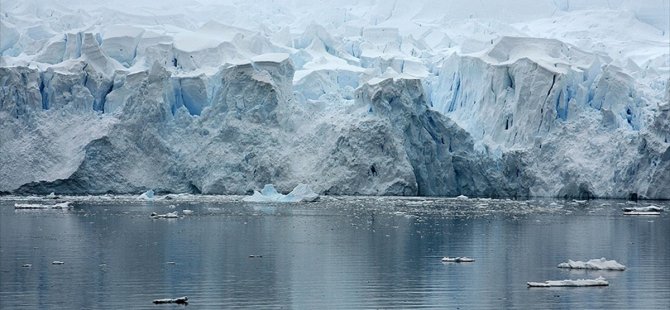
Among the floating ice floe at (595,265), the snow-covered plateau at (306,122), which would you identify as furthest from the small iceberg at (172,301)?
the snow-covered plateau at (306,122)

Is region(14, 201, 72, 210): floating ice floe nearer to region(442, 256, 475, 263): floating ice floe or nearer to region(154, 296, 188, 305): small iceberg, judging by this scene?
region(442, 256, 475, 263): floating ice floe

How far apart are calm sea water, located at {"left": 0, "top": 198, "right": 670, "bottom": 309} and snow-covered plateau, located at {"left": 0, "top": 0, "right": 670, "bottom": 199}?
5362 millimetres

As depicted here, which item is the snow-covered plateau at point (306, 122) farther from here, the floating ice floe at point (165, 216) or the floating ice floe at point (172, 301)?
the floating ice floe at point (172, 301)

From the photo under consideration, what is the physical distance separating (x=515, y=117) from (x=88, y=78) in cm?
1316

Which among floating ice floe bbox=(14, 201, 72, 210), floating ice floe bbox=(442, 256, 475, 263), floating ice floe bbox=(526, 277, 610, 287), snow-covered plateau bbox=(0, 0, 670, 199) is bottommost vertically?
floating ice floe bbox=(526, 277, 610, 287)

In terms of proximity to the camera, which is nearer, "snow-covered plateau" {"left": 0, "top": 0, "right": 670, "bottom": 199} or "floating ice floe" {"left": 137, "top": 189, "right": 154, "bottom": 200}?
"floating ice floe" {"left": 137, "top": 189, "right": 154, "bottom": 200}

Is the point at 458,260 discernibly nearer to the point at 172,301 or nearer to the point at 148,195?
the point at 172,301

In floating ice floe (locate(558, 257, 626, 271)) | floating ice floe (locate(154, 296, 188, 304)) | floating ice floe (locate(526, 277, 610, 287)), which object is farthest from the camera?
floating ice floe (locate(558, 257, 626, 271))

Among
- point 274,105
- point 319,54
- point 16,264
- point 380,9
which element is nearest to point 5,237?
point 16,264

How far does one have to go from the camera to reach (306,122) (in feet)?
111

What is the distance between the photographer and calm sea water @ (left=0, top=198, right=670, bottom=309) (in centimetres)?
1140

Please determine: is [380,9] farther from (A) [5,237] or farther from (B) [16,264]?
(B) [16,264]

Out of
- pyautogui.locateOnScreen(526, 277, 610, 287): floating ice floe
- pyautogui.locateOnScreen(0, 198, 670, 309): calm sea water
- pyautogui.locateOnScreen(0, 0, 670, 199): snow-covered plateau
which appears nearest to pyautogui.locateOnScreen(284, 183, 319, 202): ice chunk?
pyautogui.locateOnScreen(0, 0, 670, 199): snow-covered plateau

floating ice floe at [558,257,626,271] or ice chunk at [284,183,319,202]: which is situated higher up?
ice chunk at [284,183,319,202]
